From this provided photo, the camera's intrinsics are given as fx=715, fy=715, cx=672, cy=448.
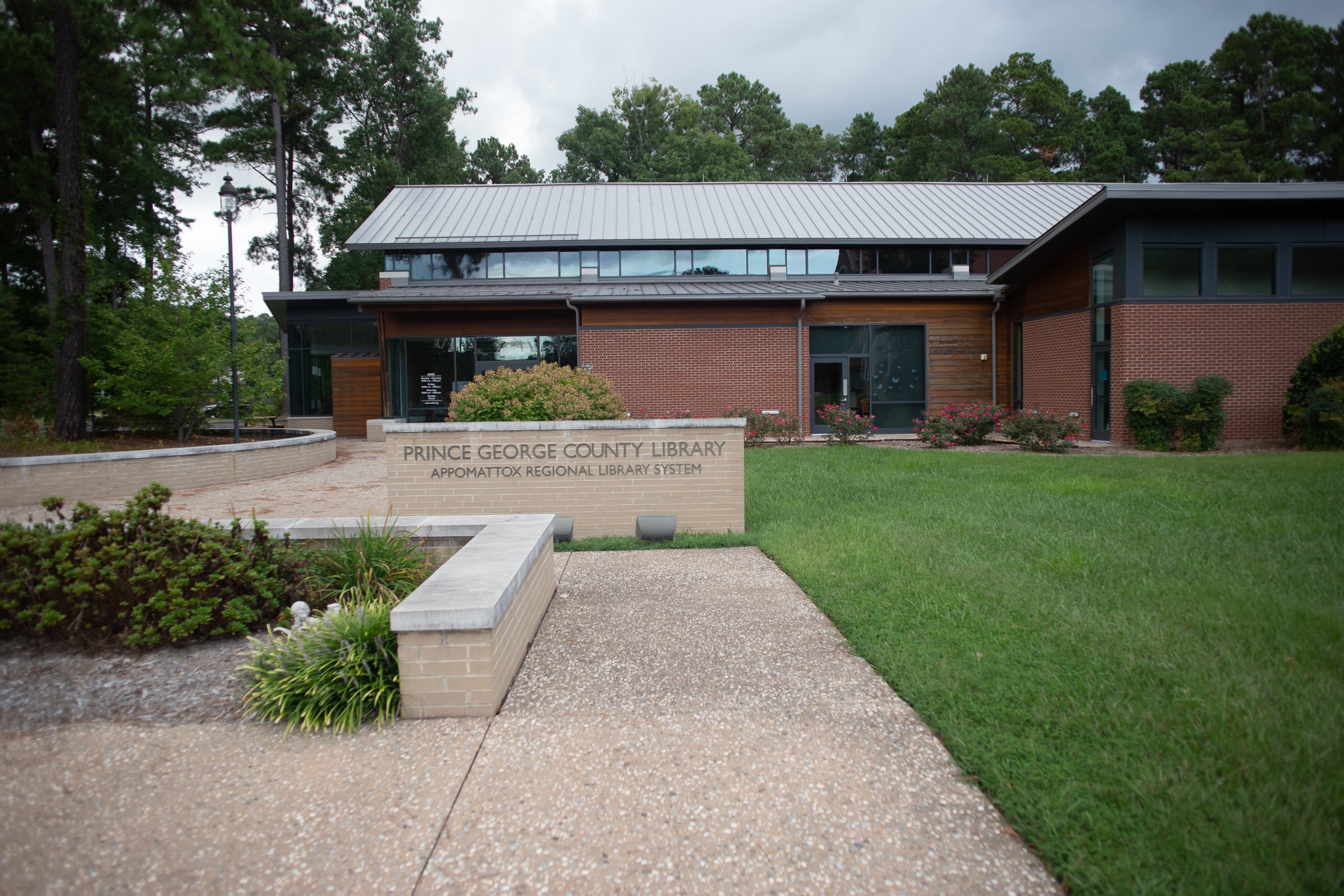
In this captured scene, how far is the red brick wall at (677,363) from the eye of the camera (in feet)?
61.7

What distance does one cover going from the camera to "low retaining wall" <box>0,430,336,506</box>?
10719mm

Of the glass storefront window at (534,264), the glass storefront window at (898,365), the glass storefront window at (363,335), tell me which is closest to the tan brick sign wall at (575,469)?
the glass storefront window at (898,365)

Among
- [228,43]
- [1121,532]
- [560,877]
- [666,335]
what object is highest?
[228,43]

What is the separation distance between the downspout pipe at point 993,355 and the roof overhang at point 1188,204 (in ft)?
11.0

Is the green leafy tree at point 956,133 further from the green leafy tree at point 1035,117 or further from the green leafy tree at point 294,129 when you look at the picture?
the green leafy tree at point 294,129

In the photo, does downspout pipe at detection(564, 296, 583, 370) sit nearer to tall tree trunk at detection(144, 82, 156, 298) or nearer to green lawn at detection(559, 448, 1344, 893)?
green lawn at detection(559, 448, 1344, 893)

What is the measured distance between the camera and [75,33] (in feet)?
45.9

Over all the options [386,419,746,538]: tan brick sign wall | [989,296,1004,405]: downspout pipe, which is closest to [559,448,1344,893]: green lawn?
[386,419,746,538]: tan brick sign wall

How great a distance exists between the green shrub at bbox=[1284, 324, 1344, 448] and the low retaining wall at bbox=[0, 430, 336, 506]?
64.4ft

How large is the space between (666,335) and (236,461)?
10.2 m

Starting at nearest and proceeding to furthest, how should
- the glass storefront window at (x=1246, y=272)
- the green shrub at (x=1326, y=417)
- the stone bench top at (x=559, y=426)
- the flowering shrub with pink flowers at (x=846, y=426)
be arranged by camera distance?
the stone bench top at (x=559, y=426)
the green shrub at (x=1326, y=417)
the glass storefront window at (x=1246, y=272)
the flowering shrub with pink flowers at (x=846, y=426)

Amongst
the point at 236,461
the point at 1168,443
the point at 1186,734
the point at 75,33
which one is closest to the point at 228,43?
the point at 75,33

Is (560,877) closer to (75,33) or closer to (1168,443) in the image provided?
(1168,443)

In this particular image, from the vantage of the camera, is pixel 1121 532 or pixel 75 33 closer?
pixel 1121 532
